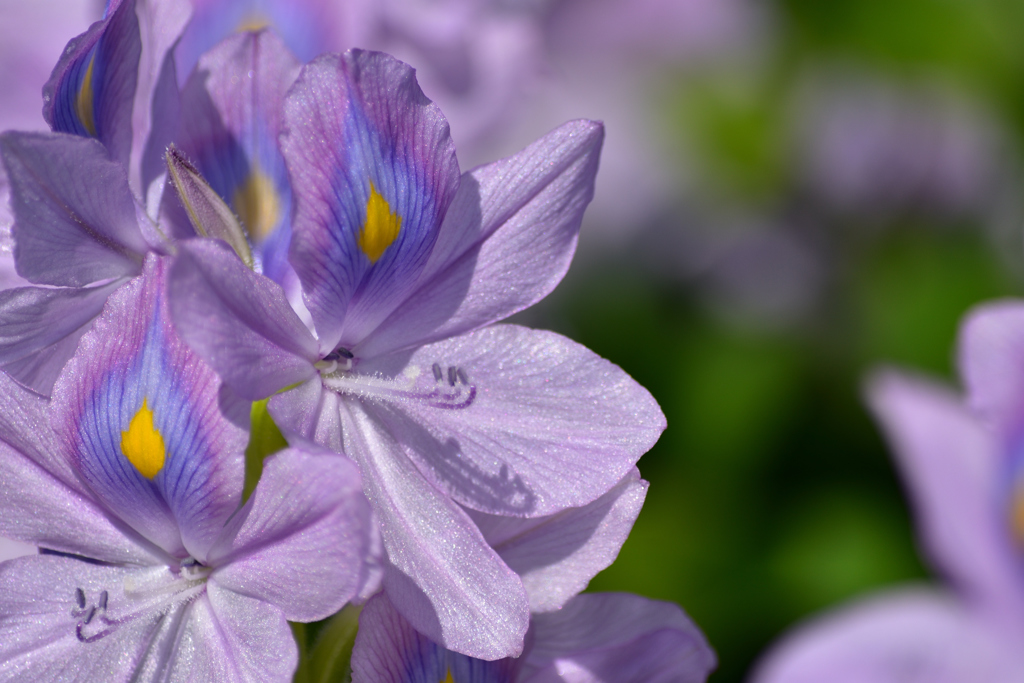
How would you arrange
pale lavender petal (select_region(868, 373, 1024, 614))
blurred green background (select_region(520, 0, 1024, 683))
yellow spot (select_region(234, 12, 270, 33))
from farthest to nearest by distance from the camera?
blurred green background (select_region(520, 0, 1024, 683)) < pale lavender petal (select_region(868, 373, 1024, 614)) < yellow spot (select_region(234, 12, 270, 33))

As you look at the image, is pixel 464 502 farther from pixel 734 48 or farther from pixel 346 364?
pixel 734 48

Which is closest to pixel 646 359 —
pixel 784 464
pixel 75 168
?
pixel 784 464

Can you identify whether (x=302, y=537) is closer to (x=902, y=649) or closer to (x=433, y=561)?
(x=433, y=561)

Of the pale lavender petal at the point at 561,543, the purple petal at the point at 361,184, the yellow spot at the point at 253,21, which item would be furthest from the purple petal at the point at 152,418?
the yellow spot at the point at 253,21

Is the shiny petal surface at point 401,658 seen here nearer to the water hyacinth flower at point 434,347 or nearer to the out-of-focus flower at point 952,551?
the water hyacinth flower at point 434,347

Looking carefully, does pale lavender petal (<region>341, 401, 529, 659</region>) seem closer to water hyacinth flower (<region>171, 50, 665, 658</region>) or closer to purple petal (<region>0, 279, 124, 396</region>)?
water hyacinth flower (<region>171, 50, 665, 658</region>)

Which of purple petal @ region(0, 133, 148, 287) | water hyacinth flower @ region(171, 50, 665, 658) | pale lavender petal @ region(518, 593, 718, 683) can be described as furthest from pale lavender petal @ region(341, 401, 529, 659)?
Result: purple petal @ region(0, 133, 148, 287)
